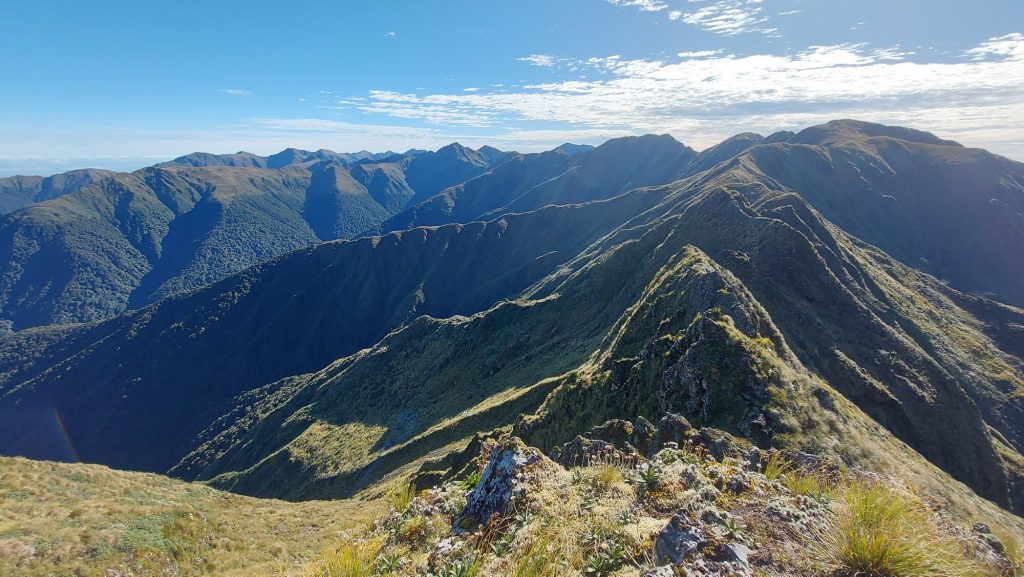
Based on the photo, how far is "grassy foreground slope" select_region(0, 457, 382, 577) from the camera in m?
23.0

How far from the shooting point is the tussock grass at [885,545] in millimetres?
5375

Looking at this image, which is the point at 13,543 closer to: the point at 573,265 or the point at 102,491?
the point at 102,491

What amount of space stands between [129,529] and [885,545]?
3627 centimetres

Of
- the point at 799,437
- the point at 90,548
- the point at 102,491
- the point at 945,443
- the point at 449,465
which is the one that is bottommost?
the point at 945,443

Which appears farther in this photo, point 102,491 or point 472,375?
point 472,375

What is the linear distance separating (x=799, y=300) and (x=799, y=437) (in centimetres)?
3585

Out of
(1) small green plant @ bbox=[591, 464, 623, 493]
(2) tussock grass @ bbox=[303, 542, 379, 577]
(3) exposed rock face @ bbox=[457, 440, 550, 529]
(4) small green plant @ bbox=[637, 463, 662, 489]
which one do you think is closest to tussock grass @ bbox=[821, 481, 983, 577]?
(4) small green plant @ bbox=[637, 463, 662, 489]

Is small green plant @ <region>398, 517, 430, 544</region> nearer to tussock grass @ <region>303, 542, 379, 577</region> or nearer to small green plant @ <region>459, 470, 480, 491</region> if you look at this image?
small green plant @ <region>459, 470, 480, 491</region>

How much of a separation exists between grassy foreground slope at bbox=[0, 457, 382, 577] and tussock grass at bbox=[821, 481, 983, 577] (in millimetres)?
18047

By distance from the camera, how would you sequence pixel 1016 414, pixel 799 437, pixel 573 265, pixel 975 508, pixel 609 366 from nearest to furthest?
1. pixel 799 437
2. pixel 975 508
3. pixel 609 366
4. pixel 1016 414
5. pixel 573 265

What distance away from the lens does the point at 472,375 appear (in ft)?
271

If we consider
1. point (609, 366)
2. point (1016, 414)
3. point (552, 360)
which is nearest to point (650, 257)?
point (552, 360)

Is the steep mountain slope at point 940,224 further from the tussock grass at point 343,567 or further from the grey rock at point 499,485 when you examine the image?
the tussock grass at point 343,567

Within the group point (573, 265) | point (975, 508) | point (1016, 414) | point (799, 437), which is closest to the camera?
point (799, 437)
